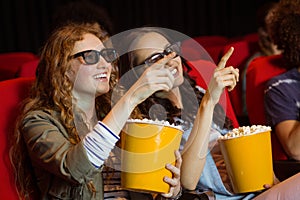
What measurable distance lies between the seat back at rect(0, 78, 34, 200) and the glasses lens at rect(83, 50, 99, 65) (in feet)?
0.87

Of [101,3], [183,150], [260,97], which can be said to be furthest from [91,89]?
[101,3]

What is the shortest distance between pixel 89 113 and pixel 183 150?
0.30 meters

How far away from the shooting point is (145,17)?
5871mm

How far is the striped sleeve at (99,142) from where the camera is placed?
169 cm

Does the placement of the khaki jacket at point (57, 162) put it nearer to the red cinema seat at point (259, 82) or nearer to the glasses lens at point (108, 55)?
the glasses lens at point (108, 55)

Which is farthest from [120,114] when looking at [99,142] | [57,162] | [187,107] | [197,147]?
[187,107]

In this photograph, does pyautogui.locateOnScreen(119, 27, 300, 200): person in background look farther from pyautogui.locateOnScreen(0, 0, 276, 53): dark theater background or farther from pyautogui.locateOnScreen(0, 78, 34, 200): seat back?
pyautogui.locateOnScreen(0, 0, 276, 53): dark theater background

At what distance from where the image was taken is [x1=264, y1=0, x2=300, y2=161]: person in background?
2508 mm

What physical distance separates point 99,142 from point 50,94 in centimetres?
30

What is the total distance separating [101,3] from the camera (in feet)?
18.7

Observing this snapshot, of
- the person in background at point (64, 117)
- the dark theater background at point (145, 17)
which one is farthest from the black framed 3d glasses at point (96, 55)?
the dark theater background at point (145, 17)

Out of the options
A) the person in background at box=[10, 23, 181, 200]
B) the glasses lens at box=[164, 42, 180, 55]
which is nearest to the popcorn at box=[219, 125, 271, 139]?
the person in background at box=[10, 23, 181, 200]

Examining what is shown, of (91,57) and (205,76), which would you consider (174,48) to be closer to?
(91,57)

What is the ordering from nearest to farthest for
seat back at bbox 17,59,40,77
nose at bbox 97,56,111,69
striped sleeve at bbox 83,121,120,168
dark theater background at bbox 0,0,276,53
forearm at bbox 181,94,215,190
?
striped sleeve at bbox 83,121,120,168, nose at bbox 97,56,111,69, forearm at bbox 181,94,215,190, seat back at bbox 17,59,40,77, dark theater background at bbox 0,0,276,53
